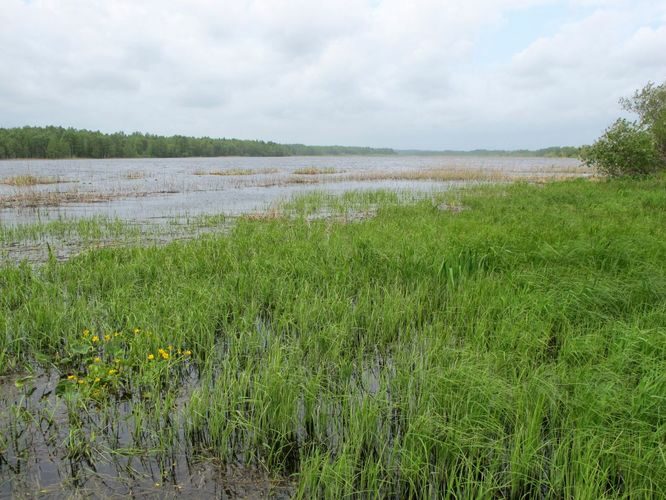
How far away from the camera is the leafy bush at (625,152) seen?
1011 inches

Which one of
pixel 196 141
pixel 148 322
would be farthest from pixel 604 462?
pixel 196 141

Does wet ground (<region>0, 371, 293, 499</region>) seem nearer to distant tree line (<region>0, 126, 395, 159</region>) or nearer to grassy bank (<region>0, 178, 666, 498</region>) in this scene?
grassy bank (<region>0, 178, 666, 498</region>)

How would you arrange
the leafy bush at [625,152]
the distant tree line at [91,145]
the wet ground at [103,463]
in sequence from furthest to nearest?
the distant tree line at [91,145] → the leafy bush at [625,152] → the wet ground at [103,463]

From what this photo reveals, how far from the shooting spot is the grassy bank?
133 inches

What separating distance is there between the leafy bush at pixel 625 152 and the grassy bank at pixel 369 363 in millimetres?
20567

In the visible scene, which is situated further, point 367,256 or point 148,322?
point 367,256

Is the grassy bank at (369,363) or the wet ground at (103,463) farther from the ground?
the grassy bank at (369,363)

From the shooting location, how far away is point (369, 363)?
5.24 metres

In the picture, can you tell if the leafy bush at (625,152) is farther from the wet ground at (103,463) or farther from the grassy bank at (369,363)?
the wet ground at (103,463)

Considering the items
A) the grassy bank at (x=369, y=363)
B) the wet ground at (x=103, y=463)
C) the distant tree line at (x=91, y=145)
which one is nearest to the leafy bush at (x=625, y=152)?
the grassy bank at (x=369, y=363)

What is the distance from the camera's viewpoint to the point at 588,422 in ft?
11.6

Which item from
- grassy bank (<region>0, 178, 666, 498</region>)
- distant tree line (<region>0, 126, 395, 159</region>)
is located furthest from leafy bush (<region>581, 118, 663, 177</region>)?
distant tree line (<region>0, 126, 395, 159</region>)

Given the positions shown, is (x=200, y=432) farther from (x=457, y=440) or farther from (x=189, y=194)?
(x=189, y=194)

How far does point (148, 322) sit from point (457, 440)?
4309 mm
